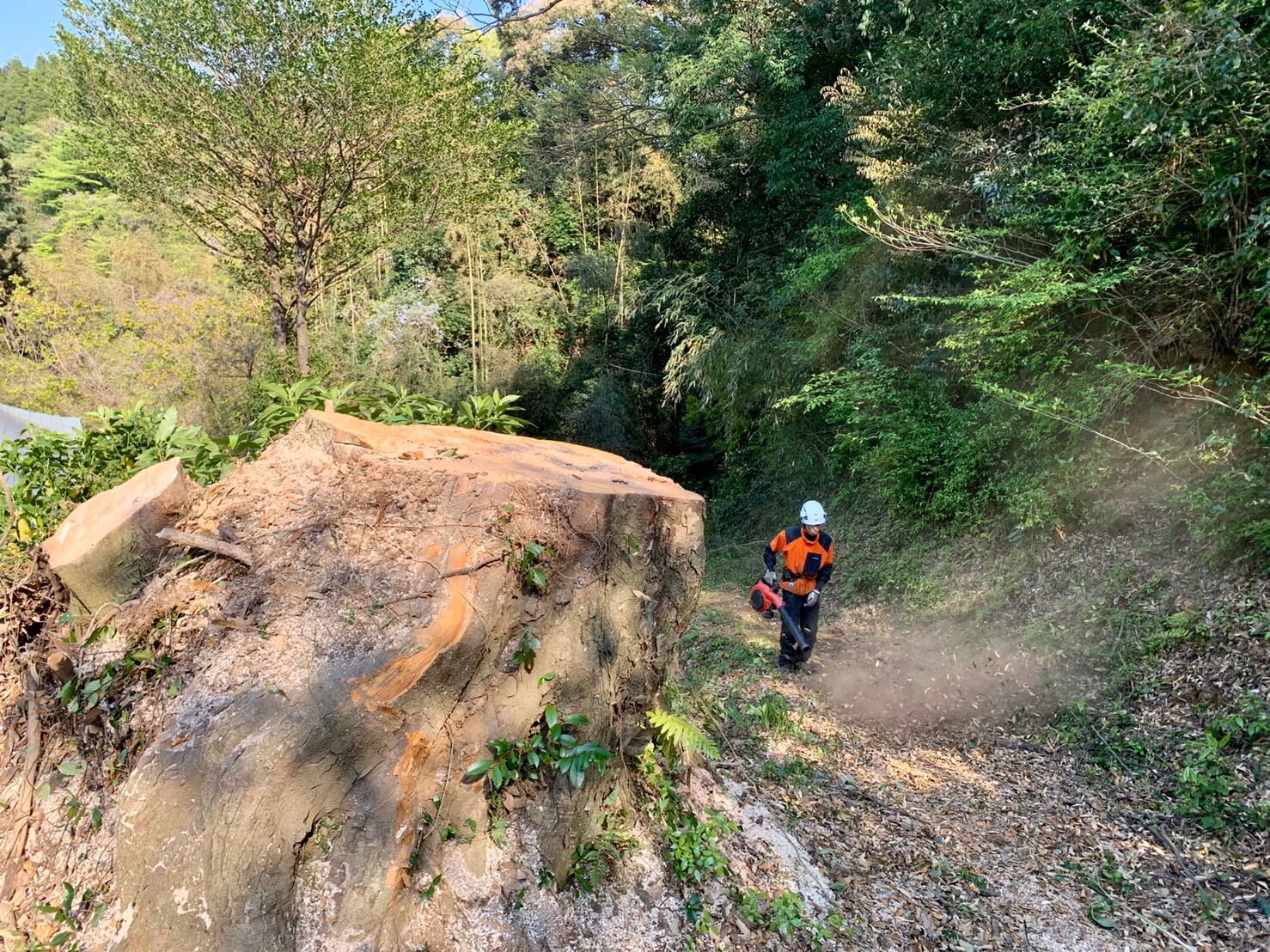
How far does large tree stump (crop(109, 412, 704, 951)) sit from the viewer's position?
6.63ft

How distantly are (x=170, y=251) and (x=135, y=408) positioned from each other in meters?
22.7

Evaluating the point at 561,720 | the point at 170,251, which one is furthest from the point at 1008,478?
the point at 170,251

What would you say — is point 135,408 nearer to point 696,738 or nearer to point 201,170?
point 696,738

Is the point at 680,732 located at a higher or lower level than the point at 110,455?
lower

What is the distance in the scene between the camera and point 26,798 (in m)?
2.40

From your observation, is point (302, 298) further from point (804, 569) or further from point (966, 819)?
point (966, 819)

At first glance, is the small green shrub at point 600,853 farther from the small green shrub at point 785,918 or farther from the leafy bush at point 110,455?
the leafy bush at point 110,455

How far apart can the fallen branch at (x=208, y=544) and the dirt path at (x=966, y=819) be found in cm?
298

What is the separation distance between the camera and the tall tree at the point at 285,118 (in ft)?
30.0

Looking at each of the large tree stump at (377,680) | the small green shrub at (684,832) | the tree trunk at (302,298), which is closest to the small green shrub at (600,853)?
the large tree stump at (377,680)

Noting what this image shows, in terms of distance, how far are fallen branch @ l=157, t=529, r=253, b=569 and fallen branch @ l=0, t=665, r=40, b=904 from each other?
74 cm

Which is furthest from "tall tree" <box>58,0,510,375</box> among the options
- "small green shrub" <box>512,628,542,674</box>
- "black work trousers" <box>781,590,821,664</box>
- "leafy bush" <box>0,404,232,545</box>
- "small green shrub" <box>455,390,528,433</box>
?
"small green shrub" <box>512,628,542,674</box>

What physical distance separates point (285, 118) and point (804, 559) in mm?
9345

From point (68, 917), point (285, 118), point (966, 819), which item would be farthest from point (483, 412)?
point (285, 118)
